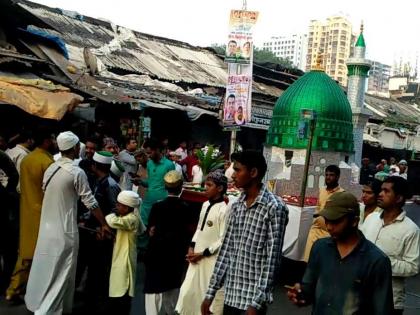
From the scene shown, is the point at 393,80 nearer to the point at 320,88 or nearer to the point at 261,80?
the point at 261,80

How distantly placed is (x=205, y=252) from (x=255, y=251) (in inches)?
57.9

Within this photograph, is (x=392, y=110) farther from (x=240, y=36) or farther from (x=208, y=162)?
(x=208, y=162)

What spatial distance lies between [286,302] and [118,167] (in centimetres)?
271

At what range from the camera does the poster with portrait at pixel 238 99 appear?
12602 mm

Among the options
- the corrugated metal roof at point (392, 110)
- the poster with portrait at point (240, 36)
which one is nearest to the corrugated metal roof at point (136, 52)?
the poster with portrait at point (240, 36)

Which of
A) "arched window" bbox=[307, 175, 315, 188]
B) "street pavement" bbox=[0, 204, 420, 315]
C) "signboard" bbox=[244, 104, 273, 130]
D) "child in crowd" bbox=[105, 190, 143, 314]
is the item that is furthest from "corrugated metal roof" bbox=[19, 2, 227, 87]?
"child in crowd" bbox=[105, 190, 143, 314]

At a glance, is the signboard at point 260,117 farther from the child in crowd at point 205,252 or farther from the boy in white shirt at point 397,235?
the boy in white shirt at point 397,235

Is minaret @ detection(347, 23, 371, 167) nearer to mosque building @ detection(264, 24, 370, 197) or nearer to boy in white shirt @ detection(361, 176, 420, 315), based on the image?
mosque building @ detection(264, 24, 370, 197)

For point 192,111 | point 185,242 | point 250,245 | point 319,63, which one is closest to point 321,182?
point 319,63

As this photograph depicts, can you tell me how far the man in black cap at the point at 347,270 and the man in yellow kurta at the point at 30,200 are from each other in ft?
11.1

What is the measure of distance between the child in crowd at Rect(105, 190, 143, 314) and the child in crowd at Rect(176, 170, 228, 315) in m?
0.64

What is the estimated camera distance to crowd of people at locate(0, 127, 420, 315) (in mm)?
2826

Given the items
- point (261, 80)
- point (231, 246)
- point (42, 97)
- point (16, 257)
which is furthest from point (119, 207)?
point (261, 80)

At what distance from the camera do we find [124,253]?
543 cm
